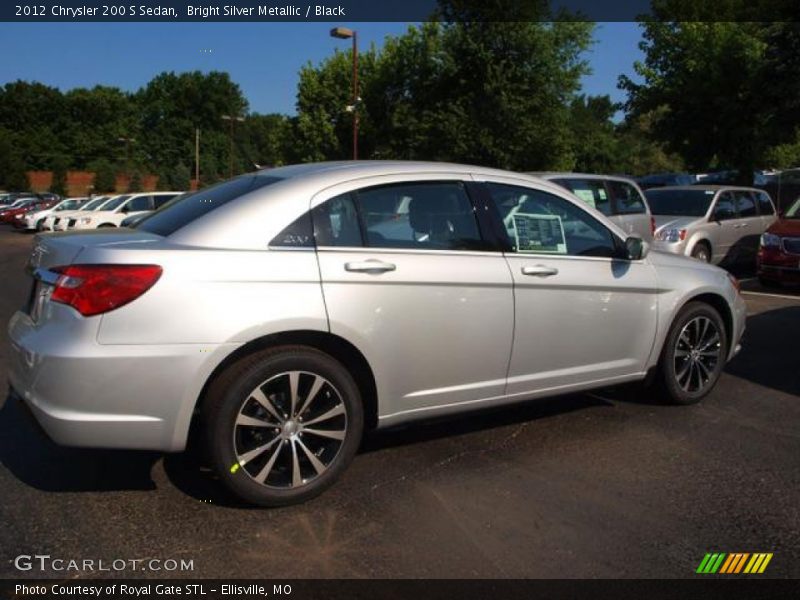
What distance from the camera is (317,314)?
133 inches

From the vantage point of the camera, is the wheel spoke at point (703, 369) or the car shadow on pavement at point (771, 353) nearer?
the wheel spoke at point (703, 369)

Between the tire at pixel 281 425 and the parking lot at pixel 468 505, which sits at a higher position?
the tire at pixel 281 425

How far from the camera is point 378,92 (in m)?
30.7

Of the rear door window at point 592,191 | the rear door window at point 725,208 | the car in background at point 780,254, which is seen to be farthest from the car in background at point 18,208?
the car in background at point 780,254

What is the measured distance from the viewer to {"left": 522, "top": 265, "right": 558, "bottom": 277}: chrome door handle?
4059 millimetres

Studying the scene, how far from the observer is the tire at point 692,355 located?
4.85 metres

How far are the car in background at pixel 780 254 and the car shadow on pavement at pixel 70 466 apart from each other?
916 cm

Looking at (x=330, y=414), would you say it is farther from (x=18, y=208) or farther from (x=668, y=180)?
(x=18, y=208)

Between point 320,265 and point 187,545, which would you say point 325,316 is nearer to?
point 320,265

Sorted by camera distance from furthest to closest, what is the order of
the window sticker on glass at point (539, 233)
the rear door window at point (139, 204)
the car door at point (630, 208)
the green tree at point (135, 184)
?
the green tree at point (135, 184) → the rear door window at point (139, 204) → the car door at point (630, 208) → the window sticker on glass at point (539, 233)

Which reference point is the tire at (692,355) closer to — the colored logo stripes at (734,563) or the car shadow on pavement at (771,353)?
the car shadow on pavement at (771,353)

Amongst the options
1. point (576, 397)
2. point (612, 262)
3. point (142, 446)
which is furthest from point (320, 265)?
point (576, 397)

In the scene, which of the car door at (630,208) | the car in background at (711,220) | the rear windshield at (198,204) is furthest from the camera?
the car in background at (711,220)

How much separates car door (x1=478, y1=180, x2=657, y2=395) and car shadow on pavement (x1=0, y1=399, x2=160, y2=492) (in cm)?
206
